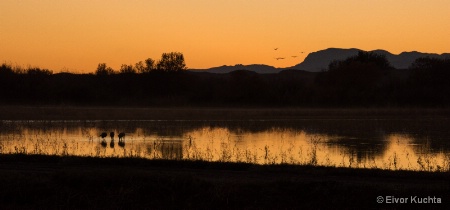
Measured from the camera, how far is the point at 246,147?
2809cm

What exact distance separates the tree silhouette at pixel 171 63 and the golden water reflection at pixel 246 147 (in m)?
52.0

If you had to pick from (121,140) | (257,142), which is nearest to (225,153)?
(257,142)

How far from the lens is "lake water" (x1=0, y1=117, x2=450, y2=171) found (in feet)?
78.3

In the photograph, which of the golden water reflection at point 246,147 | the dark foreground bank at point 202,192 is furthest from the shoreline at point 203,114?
the dark foreground bank at point 202,192

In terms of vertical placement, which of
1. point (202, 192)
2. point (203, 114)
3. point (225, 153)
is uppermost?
point (202, 192)

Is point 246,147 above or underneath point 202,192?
underneath

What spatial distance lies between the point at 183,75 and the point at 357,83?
23.3m

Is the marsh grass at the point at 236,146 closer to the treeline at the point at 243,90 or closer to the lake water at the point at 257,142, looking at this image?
the lake water at the point at 257,142

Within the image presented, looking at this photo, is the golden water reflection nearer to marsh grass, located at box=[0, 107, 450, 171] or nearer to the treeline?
marsh grass, located at box=[0, 107, 450, 171]

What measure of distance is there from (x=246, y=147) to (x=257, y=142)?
2573mm

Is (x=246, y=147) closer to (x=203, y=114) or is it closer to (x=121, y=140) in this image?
(x=121, y=140)

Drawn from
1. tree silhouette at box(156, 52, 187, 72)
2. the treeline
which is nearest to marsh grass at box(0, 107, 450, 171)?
the treeline

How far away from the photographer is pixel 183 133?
117ft

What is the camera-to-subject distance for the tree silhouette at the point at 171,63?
88.9m
